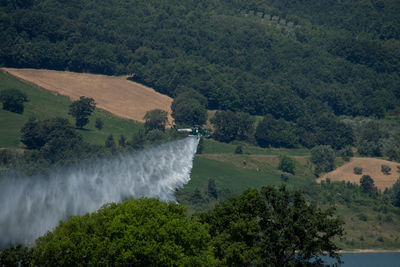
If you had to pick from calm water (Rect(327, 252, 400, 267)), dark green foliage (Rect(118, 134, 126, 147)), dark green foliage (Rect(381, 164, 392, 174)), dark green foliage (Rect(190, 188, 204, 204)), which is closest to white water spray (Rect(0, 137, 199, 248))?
calm water (Rect(327, 252, 400, 267))

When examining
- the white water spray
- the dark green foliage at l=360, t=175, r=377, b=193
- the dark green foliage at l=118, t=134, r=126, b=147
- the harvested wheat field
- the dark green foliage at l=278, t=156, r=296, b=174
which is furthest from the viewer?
the harvested wheat field

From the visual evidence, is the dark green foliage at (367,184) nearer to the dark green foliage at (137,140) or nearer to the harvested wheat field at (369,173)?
the harvested wheat field at (369,173)

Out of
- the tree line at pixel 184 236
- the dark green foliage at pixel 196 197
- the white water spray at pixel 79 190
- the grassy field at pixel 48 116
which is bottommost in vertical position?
the grassy field at pixel 48 116

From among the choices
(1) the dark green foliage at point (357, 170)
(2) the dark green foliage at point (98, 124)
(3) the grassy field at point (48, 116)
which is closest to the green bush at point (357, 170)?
(1) the dark green foliage at point (357, 170)

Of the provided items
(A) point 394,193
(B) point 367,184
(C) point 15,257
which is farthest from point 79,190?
(B) point 367,184

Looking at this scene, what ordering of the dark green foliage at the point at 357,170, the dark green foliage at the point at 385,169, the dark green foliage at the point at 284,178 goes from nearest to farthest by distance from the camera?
1. the dark green foliage at the point at 284,178
2. the dark green foliage at the point at 357,170
3. the dark green foliage at the point at 385,169

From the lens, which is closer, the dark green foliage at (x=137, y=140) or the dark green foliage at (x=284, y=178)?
the dark green foliage at (x=137, y=140)

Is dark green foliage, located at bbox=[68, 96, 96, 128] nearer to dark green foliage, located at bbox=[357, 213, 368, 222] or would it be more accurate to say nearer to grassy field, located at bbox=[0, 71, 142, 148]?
grassy field, located at bbox=[0, 71, 142, 148]

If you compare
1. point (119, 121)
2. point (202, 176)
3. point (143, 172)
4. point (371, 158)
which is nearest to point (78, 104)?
point (119, 121)
